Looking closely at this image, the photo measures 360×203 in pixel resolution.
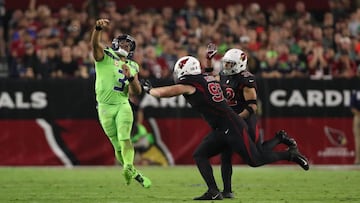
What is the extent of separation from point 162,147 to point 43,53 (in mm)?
3079

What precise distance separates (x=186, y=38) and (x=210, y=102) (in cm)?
996

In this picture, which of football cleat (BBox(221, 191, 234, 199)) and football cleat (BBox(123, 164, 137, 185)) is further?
football cleat (BBox(123, 164, 137, 185))

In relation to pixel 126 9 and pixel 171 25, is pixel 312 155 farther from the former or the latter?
pixel 126 9

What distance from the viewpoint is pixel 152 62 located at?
20.7 meters

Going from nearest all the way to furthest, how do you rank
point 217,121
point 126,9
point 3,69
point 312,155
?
1. point 217,121
2. point 312,155
3. point 3,69
4. point 126,9

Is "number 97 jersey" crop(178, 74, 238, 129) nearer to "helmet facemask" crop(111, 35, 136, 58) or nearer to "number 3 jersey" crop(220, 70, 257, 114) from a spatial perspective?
"number 3 jersey" crop(220, 70, 257, 114)

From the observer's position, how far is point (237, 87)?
12.5 meters

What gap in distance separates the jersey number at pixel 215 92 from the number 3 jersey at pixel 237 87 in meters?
0.66

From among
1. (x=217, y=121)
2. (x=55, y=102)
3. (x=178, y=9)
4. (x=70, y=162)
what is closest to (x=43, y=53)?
(x=55, y=102)

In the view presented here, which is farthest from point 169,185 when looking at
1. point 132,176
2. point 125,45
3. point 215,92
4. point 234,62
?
point 215,92

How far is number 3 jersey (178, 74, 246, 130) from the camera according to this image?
11.7 meters

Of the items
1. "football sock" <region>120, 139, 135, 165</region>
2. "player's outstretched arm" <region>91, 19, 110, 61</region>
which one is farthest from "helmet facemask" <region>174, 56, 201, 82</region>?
"football sock" <region>120, 139, 135, 165</region>

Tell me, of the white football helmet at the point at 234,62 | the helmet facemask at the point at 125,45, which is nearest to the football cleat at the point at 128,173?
the helmet facemask at the point at 125,45

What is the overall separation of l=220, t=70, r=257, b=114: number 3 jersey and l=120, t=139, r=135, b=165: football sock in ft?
5.60
